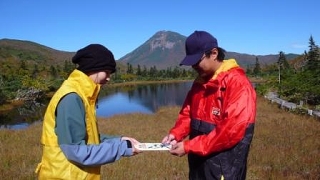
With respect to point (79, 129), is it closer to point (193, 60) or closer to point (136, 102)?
point (193, 60)

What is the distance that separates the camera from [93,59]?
2549 millimetres

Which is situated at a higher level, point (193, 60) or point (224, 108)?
point (193, 60)

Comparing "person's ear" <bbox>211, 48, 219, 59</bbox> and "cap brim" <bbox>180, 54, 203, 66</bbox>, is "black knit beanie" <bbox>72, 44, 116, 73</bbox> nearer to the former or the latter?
"cap brim" <bbox>180, 54, 203, 66</bbox>

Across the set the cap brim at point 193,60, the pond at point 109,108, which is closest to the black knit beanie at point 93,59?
the cap brim at point 193,60

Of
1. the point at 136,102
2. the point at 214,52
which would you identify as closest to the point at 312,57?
the point at 136,102

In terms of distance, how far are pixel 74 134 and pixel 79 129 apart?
45 mm

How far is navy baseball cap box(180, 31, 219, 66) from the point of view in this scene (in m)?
2.62

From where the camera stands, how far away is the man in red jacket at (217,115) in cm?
245

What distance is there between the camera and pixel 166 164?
7.41m

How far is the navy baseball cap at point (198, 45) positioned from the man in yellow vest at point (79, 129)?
1.93 feet

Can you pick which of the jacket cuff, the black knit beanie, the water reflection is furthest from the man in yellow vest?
the water reflection

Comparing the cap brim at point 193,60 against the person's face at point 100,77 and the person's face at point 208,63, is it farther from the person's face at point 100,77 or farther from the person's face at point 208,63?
the person's face at point 100,77

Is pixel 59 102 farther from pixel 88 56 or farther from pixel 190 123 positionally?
pixel 190 123

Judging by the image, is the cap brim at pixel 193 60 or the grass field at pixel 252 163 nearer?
the cap brim at pixel 193 60
